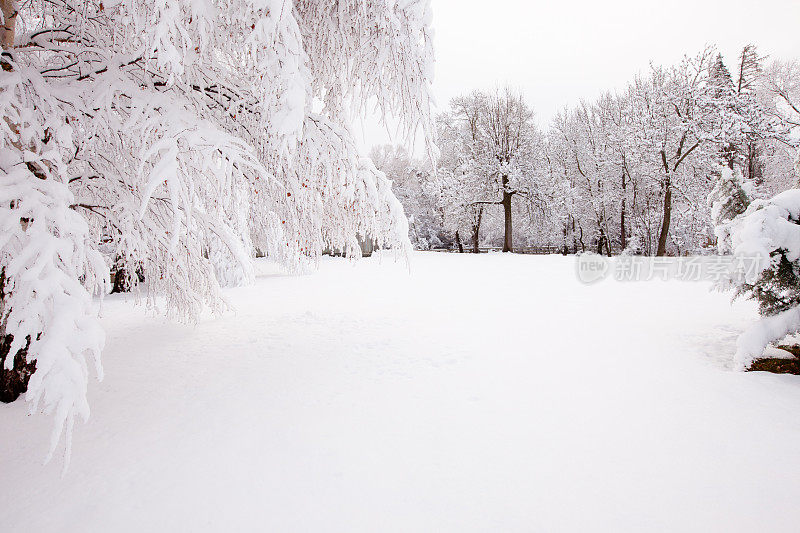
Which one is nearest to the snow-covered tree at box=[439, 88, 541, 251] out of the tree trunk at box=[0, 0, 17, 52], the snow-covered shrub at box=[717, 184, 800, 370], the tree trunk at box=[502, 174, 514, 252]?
the tree trunk at box=[502, 174, 514, 252]

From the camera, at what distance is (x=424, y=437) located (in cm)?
326

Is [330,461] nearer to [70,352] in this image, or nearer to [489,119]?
[70,352]

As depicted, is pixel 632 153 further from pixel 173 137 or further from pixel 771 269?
pixel 173 137

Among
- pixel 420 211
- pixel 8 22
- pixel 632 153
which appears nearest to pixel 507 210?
pixel 632 153

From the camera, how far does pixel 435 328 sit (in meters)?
6.55

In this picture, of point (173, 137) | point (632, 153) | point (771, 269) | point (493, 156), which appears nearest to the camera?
point (173, 137)

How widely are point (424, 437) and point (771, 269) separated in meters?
4.56

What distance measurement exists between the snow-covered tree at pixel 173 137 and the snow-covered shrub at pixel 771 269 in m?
4.09

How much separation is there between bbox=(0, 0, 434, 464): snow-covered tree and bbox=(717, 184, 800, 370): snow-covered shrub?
4.09 meters

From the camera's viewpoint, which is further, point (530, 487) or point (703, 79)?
point (703, 79)

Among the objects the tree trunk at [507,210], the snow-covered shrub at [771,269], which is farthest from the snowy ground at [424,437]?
the tree trunk at [507,210]

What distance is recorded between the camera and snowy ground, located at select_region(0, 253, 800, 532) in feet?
7.93

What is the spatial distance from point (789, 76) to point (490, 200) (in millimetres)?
17679

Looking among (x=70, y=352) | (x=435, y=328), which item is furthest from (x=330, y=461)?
(x=435, y=328)
